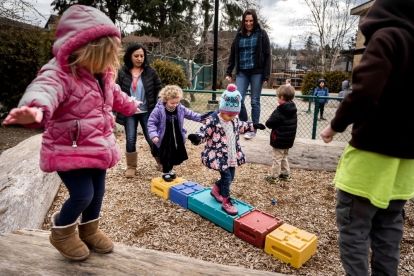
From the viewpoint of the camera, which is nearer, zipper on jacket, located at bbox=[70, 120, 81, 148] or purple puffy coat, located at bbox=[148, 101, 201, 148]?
zipper on jacket, located at bbox=[70, 120, 81, 148]

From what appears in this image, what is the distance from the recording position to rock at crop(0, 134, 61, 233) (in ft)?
10.1

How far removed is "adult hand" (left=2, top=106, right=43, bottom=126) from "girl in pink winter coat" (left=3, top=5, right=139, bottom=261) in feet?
0.38

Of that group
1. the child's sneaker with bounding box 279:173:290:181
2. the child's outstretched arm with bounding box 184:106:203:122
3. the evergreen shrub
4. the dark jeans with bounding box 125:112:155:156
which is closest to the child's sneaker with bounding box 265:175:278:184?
the child's sneaker with bounding box 279:173:290:181

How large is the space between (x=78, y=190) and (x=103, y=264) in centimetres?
50

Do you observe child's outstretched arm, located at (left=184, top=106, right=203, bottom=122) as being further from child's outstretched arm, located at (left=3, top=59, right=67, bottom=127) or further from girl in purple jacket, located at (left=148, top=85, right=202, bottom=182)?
child's outstretched arm, located at (left=3, top=59, right=67, bottom=127)

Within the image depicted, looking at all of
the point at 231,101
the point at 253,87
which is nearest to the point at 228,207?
the point at 231,101

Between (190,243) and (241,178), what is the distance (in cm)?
183

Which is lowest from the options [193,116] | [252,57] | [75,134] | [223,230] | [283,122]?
[223,230]

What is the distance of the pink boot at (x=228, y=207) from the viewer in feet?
11.5

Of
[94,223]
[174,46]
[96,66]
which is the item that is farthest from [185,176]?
[174,46]

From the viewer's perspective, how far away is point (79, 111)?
1892 millimetres

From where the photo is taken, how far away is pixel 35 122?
4.88ft

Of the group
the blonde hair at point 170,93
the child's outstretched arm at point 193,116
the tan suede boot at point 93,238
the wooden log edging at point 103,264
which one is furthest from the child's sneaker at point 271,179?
the tan suede boot at point 93,238

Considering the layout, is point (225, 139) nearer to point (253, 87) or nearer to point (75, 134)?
point (75, 134)
